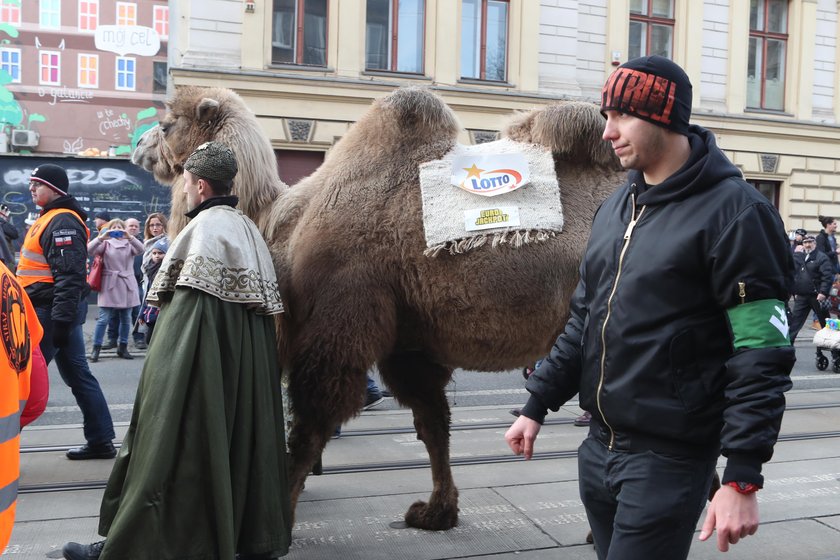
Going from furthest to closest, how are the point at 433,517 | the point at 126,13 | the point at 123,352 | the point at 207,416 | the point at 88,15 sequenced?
the point at 126,13 → the point at 88,15 → the point at 123,352 → the point at 433,517 → the point at 207,416

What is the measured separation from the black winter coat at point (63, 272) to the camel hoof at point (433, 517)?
2930 millimetres

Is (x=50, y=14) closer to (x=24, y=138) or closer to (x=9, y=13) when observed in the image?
(x=9, y=13)

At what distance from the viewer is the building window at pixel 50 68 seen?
26.3m

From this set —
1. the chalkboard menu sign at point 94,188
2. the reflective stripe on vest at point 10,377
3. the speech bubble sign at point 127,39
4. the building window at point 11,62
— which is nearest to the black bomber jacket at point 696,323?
the reflective stripe on vest at point 10,377

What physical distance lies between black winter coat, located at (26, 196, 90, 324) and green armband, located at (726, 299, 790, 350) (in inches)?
193

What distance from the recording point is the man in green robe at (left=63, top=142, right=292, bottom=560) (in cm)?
330

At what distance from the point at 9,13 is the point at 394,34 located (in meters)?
14.9

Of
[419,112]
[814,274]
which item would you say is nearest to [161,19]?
[814,274]

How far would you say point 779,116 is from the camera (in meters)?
21.4

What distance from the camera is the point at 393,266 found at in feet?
14.0

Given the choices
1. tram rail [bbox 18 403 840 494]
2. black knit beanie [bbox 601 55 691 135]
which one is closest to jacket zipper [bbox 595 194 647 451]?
black knit beanie [bbox 601 55 691 135]

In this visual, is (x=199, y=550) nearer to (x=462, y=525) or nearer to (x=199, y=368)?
(x=199, y=368)

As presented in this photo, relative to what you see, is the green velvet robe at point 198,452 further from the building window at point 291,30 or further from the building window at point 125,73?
the building window at point 125,73

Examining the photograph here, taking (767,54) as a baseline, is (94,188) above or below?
below
